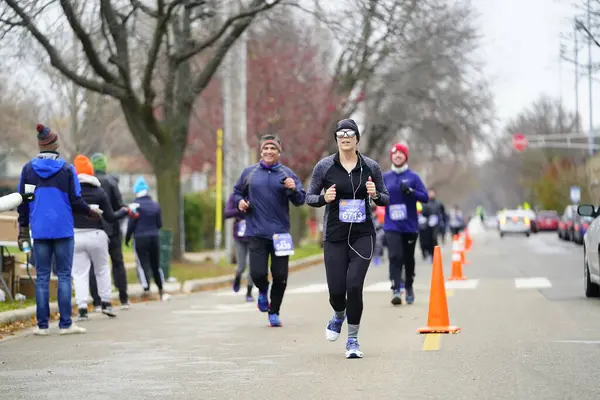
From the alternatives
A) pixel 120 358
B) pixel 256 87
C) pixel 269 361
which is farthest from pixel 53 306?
pixel 256 87

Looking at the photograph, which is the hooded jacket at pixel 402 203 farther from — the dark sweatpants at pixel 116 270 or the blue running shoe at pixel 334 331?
the blue running shoe at pixel 334 331

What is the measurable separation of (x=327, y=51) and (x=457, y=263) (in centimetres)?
2535

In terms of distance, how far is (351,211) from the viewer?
10594 mm

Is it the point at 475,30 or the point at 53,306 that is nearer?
the point at 53,306

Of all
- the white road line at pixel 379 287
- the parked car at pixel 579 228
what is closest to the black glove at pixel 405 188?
the white road line at pixel 379 287

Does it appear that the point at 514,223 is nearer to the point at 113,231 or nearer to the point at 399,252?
the point at 399,252

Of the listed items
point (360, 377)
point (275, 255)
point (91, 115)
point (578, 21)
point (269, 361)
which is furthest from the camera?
point (91, 115)

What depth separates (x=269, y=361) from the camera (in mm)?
10250

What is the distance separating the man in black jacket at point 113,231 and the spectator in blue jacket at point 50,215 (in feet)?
8.51

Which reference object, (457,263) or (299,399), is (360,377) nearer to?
(299,399)

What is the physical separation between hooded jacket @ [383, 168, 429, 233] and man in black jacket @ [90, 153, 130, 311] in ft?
10.9

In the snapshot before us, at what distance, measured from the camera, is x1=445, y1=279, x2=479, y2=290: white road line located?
794 inches

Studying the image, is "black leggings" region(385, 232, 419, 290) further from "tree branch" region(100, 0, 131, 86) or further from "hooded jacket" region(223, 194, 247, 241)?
"tree branch" region(100, 0, 131, 86)

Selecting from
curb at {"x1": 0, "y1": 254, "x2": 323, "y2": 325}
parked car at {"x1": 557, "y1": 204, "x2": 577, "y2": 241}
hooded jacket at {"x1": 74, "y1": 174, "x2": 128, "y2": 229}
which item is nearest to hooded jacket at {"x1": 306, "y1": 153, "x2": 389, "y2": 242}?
hooded jacket at {"x1": 74, "y1": 174, "x2": 128, "y2": 229}
